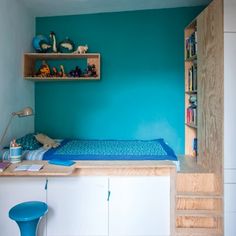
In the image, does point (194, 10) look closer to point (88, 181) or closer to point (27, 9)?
point (27, 9)

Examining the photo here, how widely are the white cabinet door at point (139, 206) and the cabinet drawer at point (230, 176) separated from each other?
1.60ft

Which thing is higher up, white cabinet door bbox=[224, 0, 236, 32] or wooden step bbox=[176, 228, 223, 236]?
white cabinet door bbox=[224, 0, 236, 32]

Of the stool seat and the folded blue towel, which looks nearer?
the stool seat

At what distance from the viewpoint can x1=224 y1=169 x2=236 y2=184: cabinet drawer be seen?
2029 millimetres

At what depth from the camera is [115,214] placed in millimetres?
2117

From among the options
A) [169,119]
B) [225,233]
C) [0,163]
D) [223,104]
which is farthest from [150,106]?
[0,163]

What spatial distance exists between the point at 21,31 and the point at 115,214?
2.24m

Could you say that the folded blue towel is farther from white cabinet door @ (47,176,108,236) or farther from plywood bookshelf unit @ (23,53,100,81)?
plywood bookshelf unit @ (23,53,100,81)

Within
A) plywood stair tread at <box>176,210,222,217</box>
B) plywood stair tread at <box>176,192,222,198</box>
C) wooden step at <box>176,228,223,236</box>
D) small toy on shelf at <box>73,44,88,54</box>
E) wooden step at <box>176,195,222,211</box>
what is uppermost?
small toy on shelf at <box>73,44,88,54</box>

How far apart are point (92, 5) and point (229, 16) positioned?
1616mm

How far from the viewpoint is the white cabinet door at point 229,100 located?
2010 mm

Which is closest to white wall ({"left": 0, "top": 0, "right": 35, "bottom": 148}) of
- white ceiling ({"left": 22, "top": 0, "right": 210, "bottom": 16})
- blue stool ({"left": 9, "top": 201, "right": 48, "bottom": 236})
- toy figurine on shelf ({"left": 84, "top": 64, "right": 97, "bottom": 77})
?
white ceiling ({"left": 22, "top": 0, "right": 210, "bottom": 16})

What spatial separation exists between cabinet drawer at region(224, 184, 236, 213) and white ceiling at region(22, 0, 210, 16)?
7.28 feet

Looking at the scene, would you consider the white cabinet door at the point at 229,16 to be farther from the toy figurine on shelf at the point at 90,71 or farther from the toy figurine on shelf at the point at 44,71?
the toy figurine on shelf at the point at 44,71
